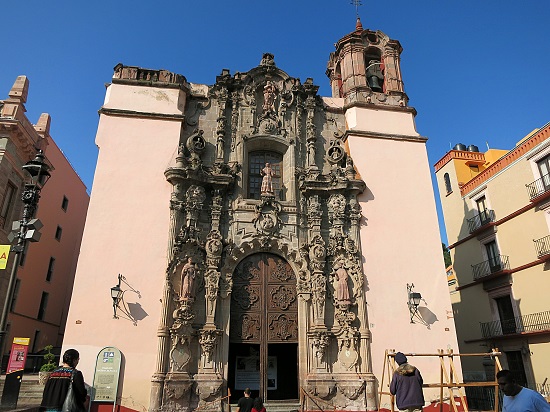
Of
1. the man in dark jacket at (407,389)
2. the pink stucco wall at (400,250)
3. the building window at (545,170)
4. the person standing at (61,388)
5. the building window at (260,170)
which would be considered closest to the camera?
the person standing at (61,388)

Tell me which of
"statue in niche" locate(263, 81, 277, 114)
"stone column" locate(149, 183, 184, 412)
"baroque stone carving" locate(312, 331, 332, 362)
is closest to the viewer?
"stone column" locate(149, 183, 184, 412)

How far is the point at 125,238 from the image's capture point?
12.4m

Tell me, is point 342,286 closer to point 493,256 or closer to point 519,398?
point 519,398

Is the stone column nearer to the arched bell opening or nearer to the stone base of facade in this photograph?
the stone base of facade

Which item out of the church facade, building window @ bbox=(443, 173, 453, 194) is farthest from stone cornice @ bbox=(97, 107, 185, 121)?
building window @ bbox=(443, 173, 453, 194)

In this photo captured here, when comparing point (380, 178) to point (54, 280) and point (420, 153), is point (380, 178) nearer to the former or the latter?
point (420, 153)

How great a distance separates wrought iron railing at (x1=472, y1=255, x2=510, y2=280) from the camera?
63.8 ft

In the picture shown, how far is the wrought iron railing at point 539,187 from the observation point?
17453 millimetres

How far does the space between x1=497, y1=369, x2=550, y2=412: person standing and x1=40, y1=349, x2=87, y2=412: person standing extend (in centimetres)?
485

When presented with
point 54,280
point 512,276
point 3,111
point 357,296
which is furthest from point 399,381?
point 54,280

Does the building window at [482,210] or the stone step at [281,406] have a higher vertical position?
the building window at [482,210]

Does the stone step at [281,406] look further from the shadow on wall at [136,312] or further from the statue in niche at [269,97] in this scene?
the statue in niche at [269,97]

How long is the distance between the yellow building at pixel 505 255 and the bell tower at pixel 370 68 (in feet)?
23.5

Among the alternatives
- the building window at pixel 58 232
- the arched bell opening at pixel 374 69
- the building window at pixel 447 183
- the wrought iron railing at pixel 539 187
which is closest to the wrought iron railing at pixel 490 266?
the wrought iron railing at pixel 539 187
